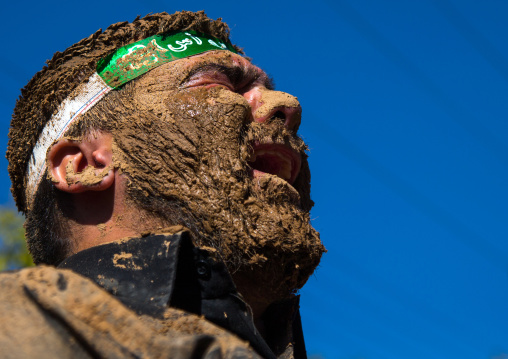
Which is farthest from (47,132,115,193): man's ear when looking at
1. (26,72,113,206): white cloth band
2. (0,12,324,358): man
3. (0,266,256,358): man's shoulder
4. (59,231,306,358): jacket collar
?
(0,266,256,358): man's shoulder

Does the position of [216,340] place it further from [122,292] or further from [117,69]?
[117,69]

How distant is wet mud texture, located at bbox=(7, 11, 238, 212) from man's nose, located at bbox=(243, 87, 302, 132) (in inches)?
21.7

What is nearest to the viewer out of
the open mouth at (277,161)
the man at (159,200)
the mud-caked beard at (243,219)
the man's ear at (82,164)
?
the man at (159,200)

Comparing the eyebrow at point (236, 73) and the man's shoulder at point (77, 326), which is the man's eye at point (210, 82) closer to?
the eyebrow at point (236, 73)

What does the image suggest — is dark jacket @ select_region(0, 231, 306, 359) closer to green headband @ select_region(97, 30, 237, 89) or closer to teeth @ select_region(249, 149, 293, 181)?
teeth @ select_region(249, 149, 293, 181)

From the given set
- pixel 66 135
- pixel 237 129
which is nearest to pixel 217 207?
pixel 237 129

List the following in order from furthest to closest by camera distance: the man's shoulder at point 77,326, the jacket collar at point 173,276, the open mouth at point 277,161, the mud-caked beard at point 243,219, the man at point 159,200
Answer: the open mouth at point 277,161 → the mud-caked beard at point 243,219 → the jacket collar at point 173,276 → the man at point 159,200 → the man's shoulder at point 77,326

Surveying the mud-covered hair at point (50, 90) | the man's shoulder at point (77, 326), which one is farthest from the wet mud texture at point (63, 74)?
the man's shoulder at point (77, 326)

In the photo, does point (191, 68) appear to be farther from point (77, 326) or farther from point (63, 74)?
point (77, 326)

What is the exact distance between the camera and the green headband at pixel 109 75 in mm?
3545

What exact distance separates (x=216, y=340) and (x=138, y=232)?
1.04 metres

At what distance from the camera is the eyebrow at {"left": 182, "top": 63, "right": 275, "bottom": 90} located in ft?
11.7

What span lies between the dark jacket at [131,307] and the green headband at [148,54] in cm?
109

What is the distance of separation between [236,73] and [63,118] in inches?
35.9
